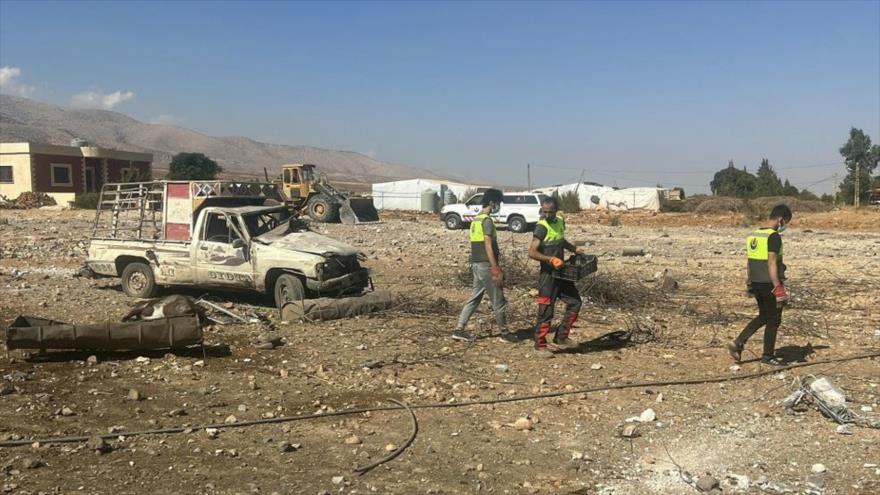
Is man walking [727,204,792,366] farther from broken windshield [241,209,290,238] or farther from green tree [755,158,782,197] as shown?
green tree [755,158,782,197]

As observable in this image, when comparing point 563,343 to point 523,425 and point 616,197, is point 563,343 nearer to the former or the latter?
point 523,425

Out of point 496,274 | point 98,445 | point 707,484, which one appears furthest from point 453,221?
point 707,484

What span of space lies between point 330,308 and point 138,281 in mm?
3921

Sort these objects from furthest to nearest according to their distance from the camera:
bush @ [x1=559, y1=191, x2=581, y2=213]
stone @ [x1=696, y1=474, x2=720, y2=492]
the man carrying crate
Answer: bush @ [x1=559, y1=191, x2=581, y2=213], the man carrying crate, stone @ [x1=696, y1=474, x2=720, y2=492]

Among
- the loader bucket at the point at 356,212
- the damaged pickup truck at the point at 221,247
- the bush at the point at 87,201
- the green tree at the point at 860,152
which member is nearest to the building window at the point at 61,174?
the bush at the point at 87,201

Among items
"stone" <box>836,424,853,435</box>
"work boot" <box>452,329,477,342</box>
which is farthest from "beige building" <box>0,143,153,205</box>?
"stone" <box>836,424,853,435</box>

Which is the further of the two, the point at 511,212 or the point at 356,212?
the point at 356,212

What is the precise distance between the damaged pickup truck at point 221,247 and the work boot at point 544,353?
322 centimetres

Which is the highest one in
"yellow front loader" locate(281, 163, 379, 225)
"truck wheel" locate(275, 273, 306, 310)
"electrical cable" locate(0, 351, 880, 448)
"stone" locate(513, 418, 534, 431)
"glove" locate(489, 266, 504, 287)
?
"yellow front loader" locate(281, 163, 379, 225)

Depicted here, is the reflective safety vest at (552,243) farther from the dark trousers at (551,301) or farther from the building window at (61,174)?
the building window at (61,174)

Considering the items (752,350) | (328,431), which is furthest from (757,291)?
(328,431)

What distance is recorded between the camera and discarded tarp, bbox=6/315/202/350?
6.94 metres

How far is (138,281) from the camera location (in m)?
11.4

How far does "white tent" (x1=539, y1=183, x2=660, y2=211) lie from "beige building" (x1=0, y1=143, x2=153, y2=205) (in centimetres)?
3050
